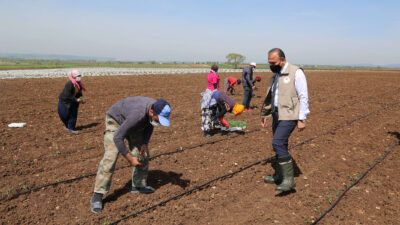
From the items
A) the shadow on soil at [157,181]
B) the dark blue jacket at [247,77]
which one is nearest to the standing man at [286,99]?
the shadow on soil at [157,181]

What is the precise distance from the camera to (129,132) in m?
3.02

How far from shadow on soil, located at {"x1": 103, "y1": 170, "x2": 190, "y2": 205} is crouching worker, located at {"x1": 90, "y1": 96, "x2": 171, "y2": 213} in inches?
13.0

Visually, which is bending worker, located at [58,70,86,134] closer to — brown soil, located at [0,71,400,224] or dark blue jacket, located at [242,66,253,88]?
brown soil, located at [0,71,400,224]

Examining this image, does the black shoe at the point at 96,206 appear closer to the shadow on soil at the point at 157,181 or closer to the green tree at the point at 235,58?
the shadow on soil at the point at 157,181

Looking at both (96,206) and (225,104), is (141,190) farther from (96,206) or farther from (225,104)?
(225,104)

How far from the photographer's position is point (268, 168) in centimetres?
496

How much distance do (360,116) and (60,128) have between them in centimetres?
941

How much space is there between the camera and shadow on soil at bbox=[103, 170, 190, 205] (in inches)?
154

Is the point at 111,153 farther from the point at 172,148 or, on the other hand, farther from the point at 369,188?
the point at 369,188

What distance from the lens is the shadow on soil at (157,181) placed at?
3.92 metres

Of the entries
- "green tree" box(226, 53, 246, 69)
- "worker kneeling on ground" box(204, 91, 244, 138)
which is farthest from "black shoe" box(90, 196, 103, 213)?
"green tree" box(226, 53, 246, 69)

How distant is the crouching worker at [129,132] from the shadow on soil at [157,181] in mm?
331

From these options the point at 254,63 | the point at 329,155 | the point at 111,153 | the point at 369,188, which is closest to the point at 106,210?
the point at 111,153

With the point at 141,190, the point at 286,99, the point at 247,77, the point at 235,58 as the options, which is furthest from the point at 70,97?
the point at 235,58
